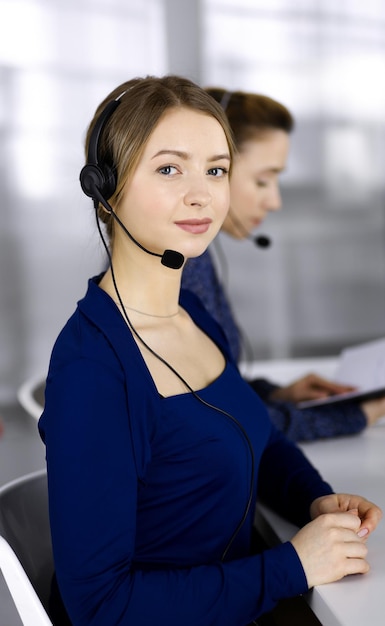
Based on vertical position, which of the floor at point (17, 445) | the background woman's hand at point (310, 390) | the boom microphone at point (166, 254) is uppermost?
the boom microphone at point (166, 254)

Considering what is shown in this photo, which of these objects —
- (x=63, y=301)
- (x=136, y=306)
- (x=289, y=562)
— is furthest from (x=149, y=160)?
(x=63, y=301)

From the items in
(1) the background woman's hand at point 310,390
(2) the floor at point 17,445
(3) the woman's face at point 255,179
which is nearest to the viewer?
(1) the background woman's hand at point 310,390

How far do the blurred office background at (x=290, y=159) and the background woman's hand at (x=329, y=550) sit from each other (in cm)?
277

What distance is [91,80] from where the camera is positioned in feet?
12.5

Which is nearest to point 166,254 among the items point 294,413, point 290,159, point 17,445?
point 294,413

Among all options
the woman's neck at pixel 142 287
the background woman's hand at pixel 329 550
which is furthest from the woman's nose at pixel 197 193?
the background woman's hand at pixel 329 550

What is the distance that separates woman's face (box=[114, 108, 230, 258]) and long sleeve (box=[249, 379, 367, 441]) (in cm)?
56

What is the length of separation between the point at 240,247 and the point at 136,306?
3043mm

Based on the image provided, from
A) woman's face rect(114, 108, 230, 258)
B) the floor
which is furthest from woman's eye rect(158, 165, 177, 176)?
the floor

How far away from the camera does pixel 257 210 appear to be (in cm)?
189

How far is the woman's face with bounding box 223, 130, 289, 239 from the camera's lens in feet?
5.94

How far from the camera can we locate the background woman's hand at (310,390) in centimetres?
163

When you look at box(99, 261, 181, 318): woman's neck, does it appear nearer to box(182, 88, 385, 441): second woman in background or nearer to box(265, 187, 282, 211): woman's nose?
box(182, 88, 385, 441): second woman in background

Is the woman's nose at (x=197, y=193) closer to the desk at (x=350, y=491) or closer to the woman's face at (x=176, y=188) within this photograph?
the woman's face at (x=176, y=188)
